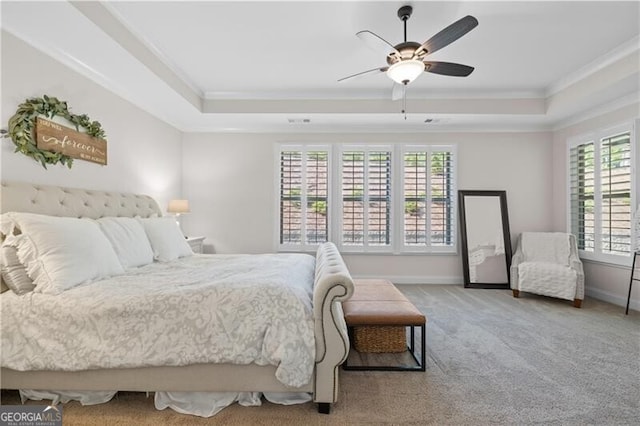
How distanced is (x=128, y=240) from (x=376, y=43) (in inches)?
102

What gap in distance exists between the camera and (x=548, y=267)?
4.17m

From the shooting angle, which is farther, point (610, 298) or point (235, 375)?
point (610, 298)

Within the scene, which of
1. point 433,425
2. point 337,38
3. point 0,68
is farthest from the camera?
point 337,38

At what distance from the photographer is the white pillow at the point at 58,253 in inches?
76.5

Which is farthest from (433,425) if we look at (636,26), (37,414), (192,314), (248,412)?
(636,26)

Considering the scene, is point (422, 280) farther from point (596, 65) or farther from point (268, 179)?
point (596, 65)

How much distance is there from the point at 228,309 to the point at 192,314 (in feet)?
0.66

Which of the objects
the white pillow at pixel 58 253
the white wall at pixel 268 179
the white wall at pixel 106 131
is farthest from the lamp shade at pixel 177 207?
the white pillow at pixel 58 253

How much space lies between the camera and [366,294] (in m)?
2.88

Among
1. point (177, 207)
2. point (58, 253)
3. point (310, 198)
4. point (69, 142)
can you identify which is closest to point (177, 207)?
point (177, 207)

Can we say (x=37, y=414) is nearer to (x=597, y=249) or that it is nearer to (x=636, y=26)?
(x=636, y=26)

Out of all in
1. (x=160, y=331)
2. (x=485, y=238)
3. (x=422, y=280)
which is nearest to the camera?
(x=160, y=331)

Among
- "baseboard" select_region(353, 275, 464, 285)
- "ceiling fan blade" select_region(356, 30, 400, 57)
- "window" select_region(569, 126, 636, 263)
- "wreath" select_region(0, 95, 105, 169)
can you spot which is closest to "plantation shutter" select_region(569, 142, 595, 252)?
"window" select_region(569, 126, 636, 263)

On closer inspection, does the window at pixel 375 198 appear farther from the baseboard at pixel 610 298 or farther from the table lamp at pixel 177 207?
the baseboard at pixel 610 298
